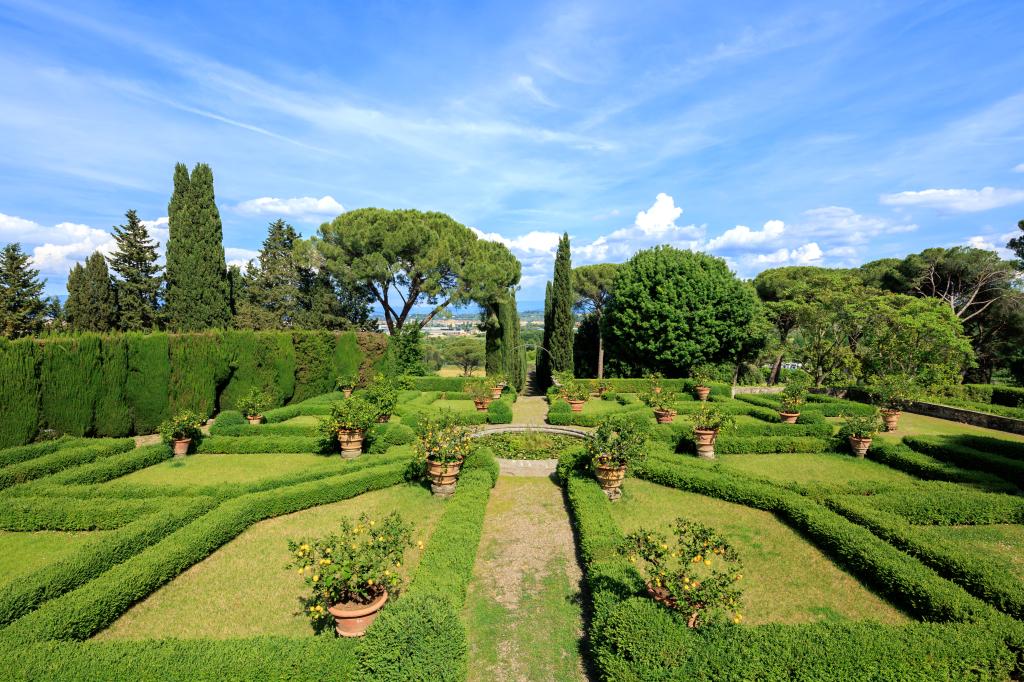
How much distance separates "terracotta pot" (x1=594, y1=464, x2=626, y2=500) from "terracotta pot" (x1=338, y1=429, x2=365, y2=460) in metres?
7.47

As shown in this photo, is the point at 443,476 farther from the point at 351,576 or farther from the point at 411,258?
the point at 411,258

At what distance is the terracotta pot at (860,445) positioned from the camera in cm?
1433

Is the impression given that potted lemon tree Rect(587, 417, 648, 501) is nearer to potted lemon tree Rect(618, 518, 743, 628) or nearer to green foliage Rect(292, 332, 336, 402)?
potted lemon tree Rect(618, 518, 743, 628)

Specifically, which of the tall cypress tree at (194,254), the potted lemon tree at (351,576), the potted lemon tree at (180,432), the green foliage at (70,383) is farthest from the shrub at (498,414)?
the tall cypress tree at (194,254)

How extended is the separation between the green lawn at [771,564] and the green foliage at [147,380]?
17.6 meters

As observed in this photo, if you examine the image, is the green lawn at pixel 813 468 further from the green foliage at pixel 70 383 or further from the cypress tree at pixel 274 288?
the cypress tree at pixel 274 288

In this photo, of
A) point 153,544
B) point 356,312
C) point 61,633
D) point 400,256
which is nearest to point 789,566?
point 61,633

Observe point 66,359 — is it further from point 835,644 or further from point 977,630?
point 977,630

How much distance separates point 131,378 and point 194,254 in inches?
591

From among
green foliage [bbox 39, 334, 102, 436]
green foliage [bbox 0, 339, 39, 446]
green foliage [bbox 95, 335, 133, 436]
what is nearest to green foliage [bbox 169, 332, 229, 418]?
green foliage [bbox 95, 335, 133, 436]

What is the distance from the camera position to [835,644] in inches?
204

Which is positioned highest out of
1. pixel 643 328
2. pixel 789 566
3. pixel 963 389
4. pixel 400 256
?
pixel 400 256

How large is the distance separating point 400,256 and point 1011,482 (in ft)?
106

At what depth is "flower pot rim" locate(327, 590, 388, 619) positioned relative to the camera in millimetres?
5863
